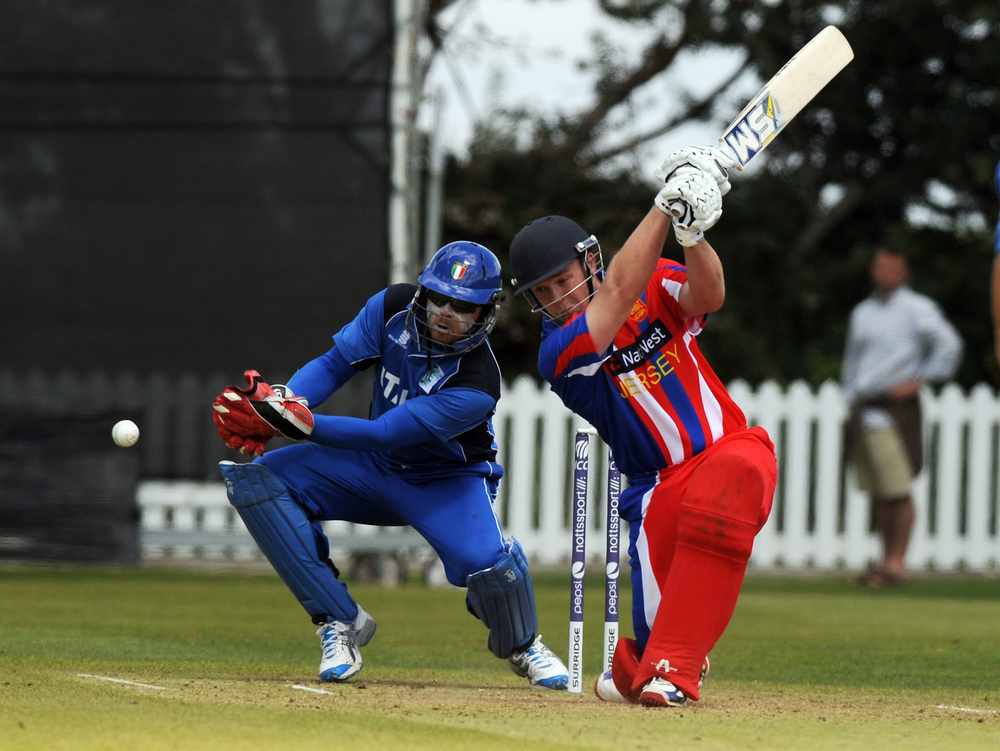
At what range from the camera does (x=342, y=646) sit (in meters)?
6.52

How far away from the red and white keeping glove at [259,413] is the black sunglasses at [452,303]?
1.81ft

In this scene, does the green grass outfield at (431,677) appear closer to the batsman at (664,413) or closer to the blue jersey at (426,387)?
the batsman at (664,413)

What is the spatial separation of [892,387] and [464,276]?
645cm

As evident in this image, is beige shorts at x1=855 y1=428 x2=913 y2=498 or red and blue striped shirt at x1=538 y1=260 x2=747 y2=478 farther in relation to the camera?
beige shorts at x1=855 y1=428 x2=913 y2=498

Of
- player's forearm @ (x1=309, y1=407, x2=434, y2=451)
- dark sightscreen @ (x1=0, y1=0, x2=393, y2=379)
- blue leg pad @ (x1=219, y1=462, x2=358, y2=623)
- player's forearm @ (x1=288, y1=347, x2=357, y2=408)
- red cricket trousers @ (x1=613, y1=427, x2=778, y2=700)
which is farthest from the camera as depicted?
dark sightscreen @ (x1=0, y1=0, x2=393, y2=379)

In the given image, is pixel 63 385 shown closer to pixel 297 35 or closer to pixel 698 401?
pixel 297 35

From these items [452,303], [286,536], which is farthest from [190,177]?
[452,303]

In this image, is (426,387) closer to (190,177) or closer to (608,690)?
(608,690)

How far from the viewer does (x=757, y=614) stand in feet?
33.7

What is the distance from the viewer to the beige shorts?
12.1 metres

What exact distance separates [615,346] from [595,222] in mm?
11290

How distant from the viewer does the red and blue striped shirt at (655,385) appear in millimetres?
5934

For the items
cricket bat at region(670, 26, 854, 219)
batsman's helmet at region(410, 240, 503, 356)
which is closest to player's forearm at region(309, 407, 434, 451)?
batsman's helmet at region(410, 240, 503, 356)

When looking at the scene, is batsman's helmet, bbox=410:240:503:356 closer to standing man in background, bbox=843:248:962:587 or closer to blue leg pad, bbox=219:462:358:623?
blue leg pad, bbox=219:462:358:623
